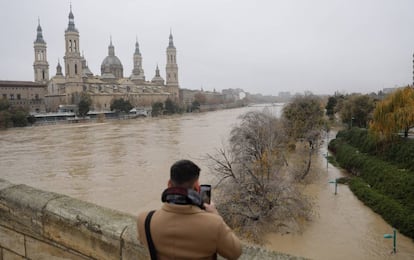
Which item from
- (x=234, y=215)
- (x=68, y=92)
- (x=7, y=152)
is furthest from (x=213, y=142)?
(x=68, y=92)

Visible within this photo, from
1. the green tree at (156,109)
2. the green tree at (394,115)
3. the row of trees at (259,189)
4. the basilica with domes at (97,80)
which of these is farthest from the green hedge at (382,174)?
the basilica with domes at (97,80)

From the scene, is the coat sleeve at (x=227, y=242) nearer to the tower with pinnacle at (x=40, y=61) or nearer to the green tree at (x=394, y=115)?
the green tree at (x=394, y=115)

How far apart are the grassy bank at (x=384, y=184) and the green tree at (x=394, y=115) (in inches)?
48.0

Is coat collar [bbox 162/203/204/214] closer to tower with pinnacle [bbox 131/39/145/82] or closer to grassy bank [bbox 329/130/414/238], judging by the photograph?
grassy bank [bbox 329/130/414/238]

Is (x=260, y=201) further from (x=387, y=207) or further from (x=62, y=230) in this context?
(x=62, y=230)

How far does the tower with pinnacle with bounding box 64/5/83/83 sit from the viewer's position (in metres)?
74.9

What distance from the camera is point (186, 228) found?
1594 mm

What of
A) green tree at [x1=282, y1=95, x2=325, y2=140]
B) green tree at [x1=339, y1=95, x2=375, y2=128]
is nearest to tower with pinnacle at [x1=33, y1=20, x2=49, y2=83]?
green tree at [x1=339, y1=95, x2=375, y2=128]

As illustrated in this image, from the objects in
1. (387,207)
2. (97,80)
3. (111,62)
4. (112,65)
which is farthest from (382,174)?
(111,62)

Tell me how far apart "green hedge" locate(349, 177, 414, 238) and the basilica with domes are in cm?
6825

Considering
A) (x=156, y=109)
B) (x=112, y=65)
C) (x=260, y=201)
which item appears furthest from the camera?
(x=112, y=65)

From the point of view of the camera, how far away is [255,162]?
41.5 feet

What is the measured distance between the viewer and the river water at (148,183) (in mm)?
9708

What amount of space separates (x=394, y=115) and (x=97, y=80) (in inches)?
3079
